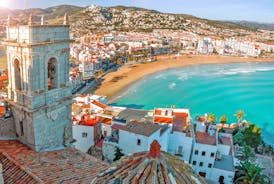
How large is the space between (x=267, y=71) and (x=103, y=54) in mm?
58873

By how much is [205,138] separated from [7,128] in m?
16.8

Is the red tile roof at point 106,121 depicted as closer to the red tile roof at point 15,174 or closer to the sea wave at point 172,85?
the red tile roof at point 15,174

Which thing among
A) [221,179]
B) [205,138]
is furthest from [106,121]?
[221,179]

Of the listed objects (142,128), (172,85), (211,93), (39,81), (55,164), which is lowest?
(211,93)

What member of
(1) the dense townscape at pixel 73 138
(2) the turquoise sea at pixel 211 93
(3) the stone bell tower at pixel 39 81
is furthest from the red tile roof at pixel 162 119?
(2) the turquoise sea at pixel 211 93

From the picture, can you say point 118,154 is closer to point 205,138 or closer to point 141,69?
point 205,138

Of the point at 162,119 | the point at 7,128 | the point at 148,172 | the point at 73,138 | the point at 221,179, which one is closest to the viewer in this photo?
the point at 148,172

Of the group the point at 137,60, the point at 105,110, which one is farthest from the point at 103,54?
the point at 105,110

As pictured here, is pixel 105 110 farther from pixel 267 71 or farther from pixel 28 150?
pixel 267 71

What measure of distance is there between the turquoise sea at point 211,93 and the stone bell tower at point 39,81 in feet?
111

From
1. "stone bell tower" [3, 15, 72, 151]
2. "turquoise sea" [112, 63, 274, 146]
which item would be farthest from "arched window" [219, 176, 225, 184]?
"turquoise sea" [112, 63, 274, 146]

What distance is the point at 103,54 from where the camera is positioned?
87.3m

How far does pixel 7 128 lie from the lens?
14883 mm

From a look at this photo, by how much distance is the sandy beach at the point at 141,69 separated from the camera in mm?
A: 58997
